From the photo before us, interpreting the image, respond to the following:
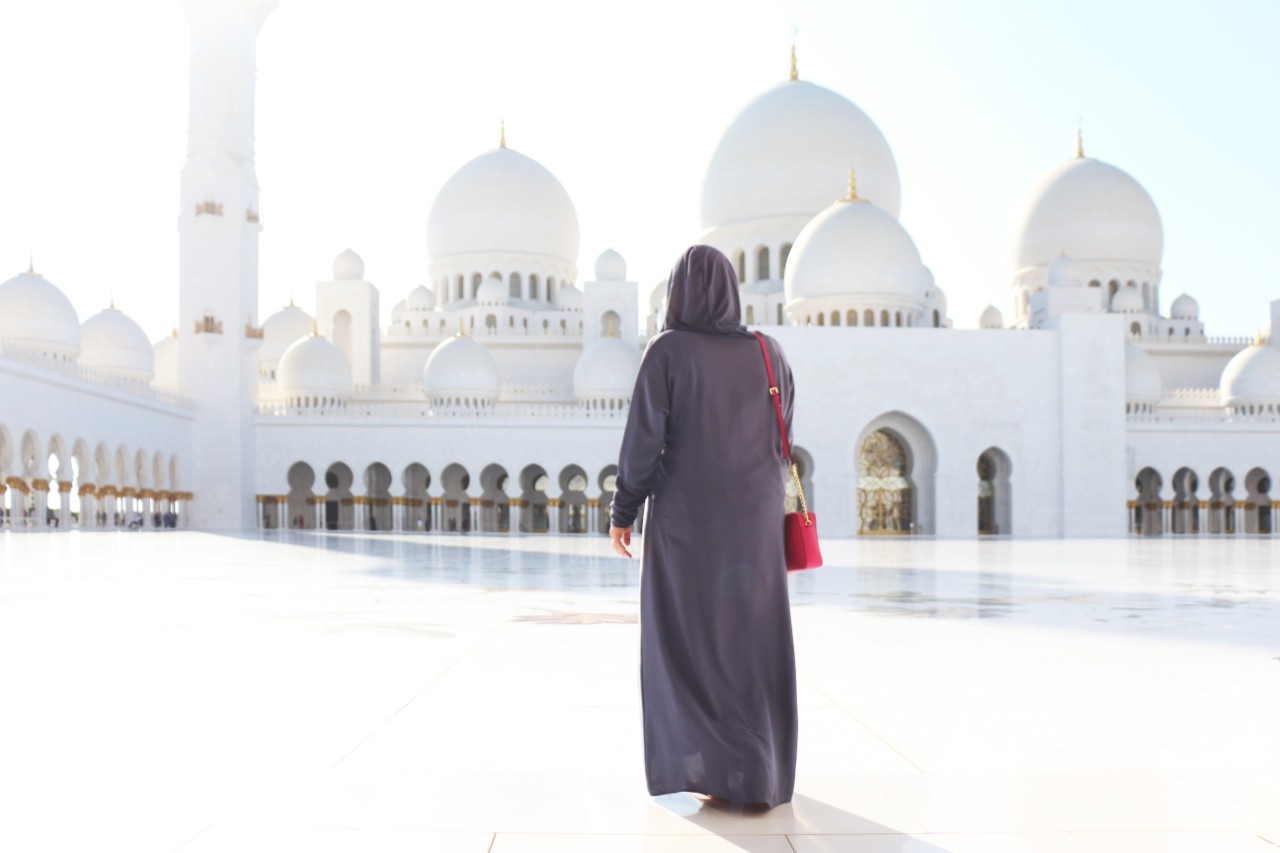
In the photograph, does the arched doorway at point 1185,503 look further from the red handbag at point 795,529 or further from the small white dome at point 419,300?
the red handbag at point 795,529

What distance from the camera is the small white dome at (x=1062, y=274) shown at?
26234 mm

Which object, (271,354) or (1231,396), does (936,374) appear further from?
(271,354)

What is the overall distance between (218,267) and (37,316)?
3726mm

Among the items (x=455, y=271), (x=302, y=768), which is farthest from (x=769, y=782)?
(x=455, y=271)

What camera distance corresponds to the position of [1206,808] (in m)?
2.01

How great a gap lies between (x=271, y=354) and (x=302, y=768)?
29.9 meters

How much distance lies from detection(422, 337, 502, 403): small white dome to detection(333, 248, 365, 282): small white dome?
4.64 metres

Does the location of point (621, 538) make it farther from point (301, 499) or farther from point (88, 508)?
point (301, 499)

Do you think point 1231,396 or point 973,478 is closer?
point 973,478

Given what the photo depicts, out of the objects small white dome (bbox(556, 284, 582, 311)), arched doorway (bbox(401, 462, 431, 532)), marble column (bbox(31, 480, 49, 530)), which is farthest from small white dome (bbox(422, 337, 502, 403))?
marble column (bbox(31, 480, 49, 530))

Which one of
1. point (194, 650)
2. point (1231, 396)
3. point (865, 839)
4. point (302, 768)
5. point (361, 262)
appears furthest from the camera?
point (361, 262)

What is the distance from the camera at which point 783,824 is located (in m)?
2.03

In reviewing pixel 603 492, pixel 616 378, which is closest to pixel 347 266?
pixel 616 378

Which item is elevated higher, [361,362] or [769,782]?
[361,362]
